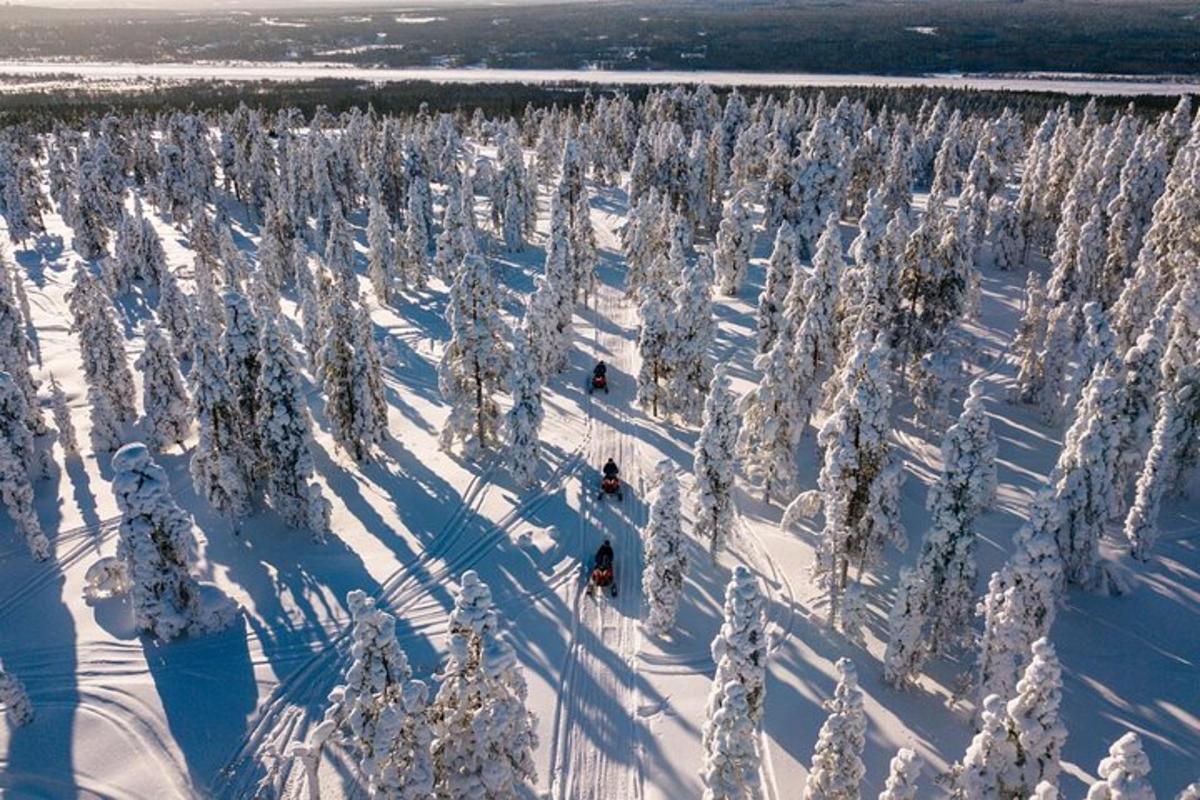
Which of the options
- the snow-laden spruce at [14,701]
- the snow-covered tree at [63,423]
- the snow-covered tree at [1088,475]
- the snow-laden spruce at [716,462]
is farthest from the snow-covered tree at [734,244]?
the snow-laden spruce at [14,701]

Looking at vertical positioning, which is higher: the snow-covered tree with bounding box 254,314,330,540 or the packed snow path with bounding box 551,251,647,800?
the snow-covered tree with bounding box 254,314,330,540

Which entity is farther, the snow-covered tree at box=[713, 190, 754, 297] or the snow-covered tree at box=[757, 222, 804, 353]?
the snow-covered tree at box=[713, 190, 754, 297]

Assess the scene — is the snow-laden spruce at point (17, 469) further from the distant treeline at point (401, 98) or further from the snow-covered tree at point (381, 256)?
the distant treeline at point (401, 98)

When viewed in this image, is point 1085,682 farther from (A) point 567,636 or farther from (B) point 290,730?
(B) point 290,730

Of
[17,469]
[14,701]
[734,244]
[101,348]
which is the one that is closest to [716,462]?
[14,701]

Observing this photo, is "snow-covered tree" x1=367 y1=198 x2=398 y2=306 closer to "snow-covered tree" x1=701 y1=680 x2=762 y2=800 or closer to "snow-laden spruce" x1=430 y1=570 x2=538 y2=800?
"snow-laden spruce" x1=430 y1=570 x2=538 y2=800

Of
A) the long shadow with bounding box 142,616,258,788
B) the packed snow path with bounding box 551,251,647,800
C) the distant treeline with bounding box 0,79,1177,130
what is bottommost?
the long shadow with bounding box 142,616,258,788

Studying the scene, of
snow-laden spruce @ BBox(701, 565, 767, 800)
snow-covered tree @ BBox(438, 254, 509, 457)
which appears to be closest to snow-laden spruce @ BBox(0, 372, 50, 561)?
snow-covered tree @ BBox(438, 254, 509, 457)
